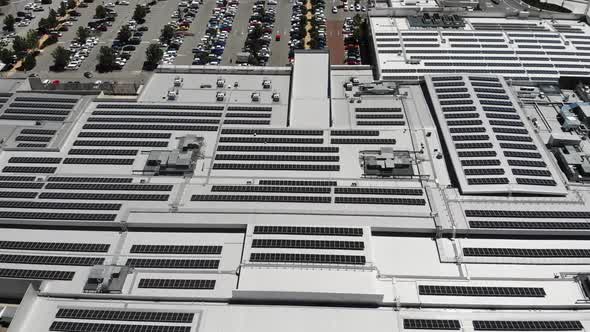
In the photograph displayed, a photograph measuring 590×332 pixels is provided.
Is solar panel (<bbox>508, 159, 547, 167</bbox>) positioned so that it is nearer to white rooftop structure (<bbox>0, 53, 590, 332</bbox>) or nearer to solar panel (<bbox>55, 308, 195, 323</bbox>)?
white rooftop structure (<bbox>0, 53, 590, 332</bbox>)

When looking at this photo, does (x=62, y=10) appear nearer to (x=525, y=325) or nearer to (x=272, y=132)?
(x=272, y=132)

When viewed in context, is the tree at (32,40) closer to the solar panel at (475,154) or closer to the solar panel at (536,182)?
the solar panel at (475,154)

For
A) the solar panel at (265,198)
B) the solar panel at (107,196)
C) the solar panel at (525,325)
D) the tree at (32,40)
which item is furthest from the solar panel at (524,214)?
the tree at (32,40)

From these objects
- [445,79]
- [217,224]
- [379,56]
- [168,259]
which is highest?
[379,56]

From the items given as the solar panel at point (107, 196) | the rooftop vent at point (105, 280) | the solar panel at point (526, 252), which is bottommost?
the rooftop vent at point (105, 280)

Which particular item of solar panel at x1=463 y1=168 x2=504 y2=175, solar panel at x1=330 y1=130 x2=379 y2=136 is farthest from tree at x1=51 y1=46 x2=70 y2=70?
solar panel at x1=463 y1=168 x2=504 y2=175

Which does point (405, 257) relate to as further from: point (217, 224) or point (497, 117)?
point (497, 117)

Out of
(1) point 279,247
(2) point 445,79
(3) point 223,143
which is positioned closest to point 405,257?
(1) point 279,247
